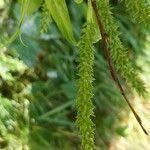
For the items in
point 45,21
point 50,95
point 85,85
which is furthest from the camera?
point 50,95

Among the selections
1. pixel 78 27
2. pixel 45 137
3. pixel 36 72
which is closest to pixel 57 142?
pixel 45 137

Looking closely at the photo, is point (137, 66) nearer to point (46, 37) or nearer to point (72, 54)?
point (72, 54)

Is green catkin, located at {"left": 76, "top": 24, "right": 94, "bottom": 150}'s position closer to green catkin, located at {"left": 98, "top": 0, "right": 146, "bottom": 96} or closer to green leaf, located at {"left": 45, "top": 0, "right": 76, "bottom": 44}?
green catkin, located at {"left": 98, "top": 0, "right": 146, "bottom": 96}

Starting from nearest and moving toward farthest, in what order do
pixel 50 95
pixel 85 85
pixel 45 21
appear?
pixel 85 85, pixel 45 21, pixel 50 95

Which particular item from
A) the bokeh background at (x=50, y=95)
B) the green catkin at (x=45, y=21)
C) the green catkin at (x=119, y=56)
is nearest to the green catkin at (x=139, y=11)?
the green catkin at (x=119, y=56)

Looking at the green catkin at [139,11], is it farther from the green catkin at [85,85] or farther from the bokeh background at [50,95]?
the bokeh background at [50,95]

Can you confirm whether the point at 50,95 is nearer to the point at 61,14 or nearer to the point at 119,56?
the point at 61,14

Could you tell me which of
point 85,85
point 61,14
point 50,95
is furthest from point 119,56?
point 50,95
